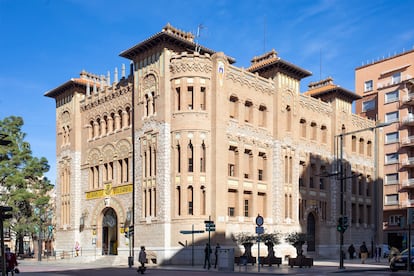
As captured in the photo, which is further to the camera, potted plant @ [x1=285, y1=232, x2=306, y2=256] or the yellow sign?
the yellow sign

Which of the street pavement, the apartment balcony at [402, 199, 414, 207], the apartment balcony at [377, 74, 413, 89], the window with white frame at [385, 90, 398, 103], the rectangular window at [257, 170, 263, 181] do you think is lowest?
the street pavement

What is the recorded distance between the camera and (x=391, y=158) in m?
73.4

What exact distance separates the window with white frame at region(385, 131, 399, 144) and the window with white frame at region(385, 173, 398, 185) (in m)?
4.48

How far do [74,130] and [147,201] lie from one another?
1474 cm

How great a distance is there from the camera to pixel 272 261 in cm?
3812

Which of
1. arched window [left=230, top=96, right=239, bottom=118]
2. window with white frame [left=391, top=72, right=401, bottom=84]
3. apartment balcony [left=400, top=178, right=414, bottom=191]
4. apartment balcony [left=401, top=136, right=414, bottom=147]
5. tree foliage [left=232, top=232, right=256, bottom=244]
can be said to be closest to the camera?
tree foliage [left=232, top=232, right=256, bottom=244]

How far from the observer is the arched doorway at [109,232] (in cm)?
4912

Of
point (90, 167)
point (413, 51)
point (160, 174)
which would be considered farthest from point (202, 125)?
point (413, 51)

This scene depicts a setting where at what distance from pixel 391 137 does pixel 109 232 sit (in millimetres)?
42308

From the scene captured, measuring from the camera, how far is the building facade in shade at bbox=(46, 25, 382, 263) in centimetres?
4216

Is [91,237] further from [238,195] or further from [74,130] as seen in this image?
[238,195]

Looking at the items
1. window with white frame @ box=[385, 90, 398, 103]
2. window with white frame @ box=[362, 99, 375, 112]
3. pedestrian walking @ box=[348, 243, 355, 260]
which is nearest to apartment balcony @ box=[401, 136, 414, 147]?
window with white frame @ box=[385, 90, 398, 103]

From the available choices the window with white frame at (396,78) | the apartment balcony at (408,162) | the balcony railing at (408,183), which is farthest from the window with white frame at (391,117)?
the balcony railing at (408,183)

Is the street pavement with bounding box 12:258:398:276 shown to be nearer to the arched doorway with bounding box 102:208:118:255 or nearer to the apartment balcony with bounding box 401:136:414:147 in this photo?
the arched doorway with bounding box 102:208:118:255
